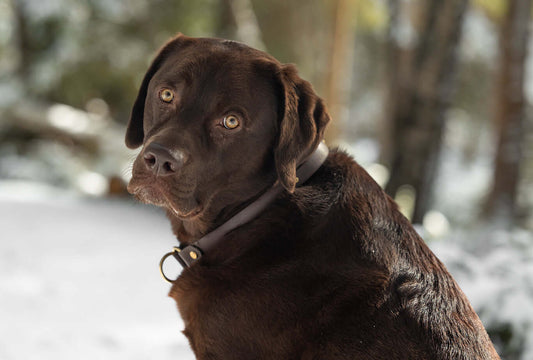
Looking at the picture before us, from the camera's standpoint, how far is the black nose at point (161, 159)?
207 cm

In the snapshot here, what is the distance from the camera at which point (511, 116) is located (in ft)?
25.5

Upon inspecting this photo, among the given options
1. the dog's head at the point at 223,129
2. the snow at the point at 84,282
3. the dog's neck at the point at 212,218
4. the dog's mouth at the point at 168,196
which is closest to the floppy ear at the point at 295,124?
the dog's head at the point at 223,129

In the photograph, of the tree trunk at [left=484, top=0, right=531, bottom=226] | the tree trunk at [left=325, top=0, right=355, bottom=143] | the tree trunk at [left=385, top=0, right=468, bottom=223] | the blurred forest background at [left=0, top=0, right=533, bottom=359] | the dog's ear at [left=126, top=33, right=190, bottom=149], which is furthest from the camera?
the tree trunk at [left=325, top=0, right=355, bottom=143]

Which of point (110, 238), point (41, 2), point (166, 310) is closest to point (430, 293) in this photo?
point (166, 310)

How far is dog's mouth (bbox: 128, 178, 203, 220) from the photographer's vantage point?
2180 millimetres

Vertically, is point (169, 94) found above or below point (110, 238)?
below

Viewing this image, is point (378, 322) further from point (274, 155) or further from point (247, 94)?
point (247, 94)

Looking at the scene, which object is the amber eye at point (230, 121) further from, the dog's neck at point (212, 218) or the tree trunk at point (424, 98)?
the tree trunk at point (424, 98)

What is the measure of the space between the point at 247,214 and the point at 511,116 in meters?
6.59

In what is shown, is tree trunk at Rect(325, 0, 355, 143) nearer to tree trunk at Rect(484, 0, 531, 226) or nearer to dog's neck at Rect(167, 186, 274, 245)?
tree trunk at Rect(484, 0, 531, 226)

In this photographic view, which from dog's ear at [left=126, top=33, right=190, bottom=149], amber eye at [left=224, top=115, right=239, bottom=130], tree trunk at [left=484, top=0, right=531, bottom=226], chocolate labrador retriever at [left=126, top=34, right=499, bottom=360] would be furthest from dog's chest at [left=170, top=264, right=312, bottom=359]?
tree trunk at [left=484, top=0, right=531, bottom=226]

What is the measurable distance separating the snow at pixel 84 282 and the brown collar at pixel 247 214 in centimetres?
187

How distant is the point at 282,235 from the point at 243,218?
181mm

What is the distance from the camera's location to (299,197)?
7.25 ft
